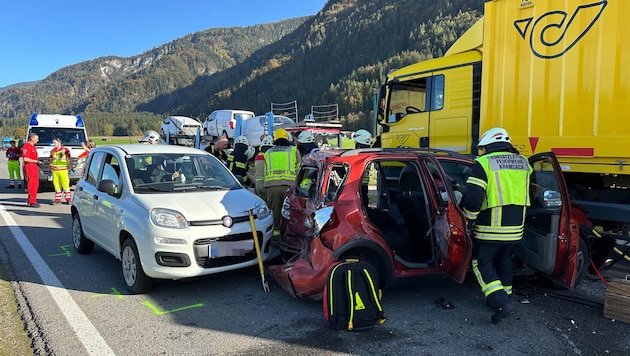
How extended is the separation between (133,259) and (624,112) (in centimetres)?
555

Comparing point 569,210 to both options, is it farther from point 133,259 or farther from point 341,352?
point 133,259

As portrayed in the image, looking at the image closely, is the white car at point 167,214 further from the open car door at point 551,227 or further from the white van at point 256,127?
the white van at point 256,127

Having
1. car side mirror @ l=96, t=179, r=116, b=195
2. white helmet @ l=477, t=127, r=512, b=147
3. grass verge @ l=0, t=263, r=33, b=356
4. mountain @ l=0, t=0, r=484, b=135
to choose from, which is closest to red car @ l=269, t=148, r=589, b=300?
white helmet @ l=477, t=127, r=512, b=147

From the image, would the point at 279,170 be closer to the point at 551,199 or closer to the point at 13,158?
the point at 551,199

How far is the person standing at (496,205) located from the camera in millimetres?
3705

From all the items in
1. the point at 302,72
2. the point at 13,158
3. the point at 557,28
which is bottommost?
the point at 13,158

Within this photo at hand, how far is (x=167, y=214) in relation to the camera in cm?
427

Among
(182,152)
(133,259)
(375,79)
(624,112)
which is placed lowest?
(133,259)

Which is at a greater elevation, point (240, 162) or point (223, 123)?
point (223, 123)

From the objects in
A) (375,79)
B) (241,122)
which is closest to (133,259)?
(241,122)

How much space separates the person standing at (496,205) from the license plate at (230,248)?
7.29ft

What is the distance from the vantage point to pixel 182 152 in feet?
18.2

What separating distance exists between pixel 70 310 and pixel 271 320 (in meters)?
1.90

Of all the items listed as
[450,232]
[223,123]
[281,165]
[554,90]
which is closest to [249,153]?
[281,165]
